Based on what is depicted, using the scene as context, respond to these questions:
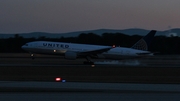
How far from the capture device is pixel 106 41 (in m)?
90.8

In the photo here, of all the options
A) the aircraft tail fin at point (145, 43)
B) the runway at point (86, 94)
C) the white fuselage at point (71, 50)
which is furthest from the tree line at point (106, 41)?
the runway at point (86, 94)

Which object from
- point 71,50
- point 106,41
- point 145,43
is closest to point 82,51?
point 71,50

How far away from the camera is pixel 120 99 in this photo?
1315 cm

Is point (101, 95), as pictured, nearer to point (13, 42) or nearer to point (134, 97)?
point (134, 97)

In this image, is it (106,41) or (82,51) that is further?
(106,41)

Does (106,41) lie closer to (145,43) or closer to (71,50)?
(145,43)

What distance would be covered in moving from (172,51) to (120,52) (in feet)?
144

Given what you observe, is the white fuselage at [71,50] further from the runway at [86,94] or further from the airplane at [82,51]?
the runway at [86,94]

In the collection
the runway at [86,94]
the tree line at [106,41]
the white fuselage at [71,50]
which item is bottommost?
the tree line at [106,41]

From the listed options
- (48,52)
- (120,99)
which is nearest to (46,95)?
(120,99)

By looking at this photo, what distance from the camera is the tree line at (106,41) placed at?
86938 millimetres

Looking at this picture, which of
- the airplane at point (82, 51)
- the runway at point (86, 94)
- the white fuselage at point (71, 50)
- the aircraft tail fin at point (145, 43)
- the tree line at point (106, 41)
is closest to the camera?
the runway at point (86, 94)

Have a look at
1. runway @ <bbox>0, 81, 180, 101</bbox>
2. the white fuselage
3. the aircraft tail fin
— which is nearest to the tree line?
the aircraft tail fin

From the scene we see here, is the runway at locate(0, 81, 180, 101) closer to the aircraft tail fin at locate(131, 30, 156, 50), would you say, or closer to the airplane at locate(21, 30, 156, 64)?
the airplane at locate(21, 30, 156, 64)
